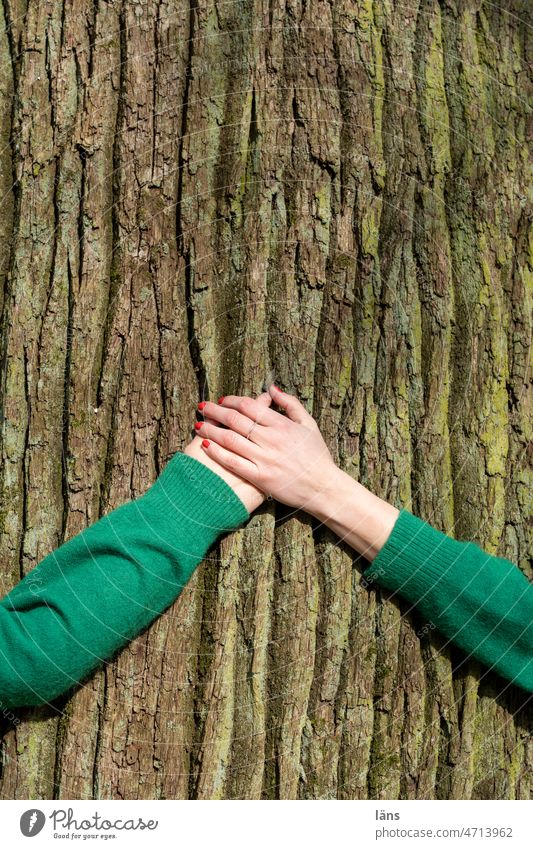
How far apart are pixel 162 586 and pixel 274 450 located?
0.47 meters

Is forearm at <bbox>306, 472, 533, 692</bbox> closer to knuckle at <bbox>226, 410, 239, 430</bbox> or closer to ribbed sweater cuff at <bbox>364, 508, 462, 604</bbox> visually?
ribbed sweater cuff at <bbox>364, 508, 462, 604</bbox>

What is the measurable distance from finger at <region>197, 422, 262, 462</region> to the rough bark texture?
4.1 inches

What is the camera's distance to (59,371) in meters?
2.17

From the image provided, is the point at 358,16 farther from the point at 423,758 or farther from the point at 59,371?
the point at 423,758

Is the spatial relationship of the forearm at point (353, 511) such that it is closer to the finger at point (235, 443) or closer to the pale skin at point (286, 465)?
the pale skin at point (286, 465)

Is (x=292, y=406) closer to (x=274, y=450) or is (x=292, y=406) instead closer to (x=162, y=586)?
(x=274, y=450)

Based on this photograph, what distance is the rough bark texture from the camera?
215 centimetres

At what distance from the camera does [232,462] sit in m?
2.08

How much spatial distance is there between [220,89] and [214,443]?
38.9 inches

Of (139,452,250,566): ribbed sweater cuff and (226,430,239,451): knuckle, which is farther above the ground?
(226,430,239,451): knuckle
